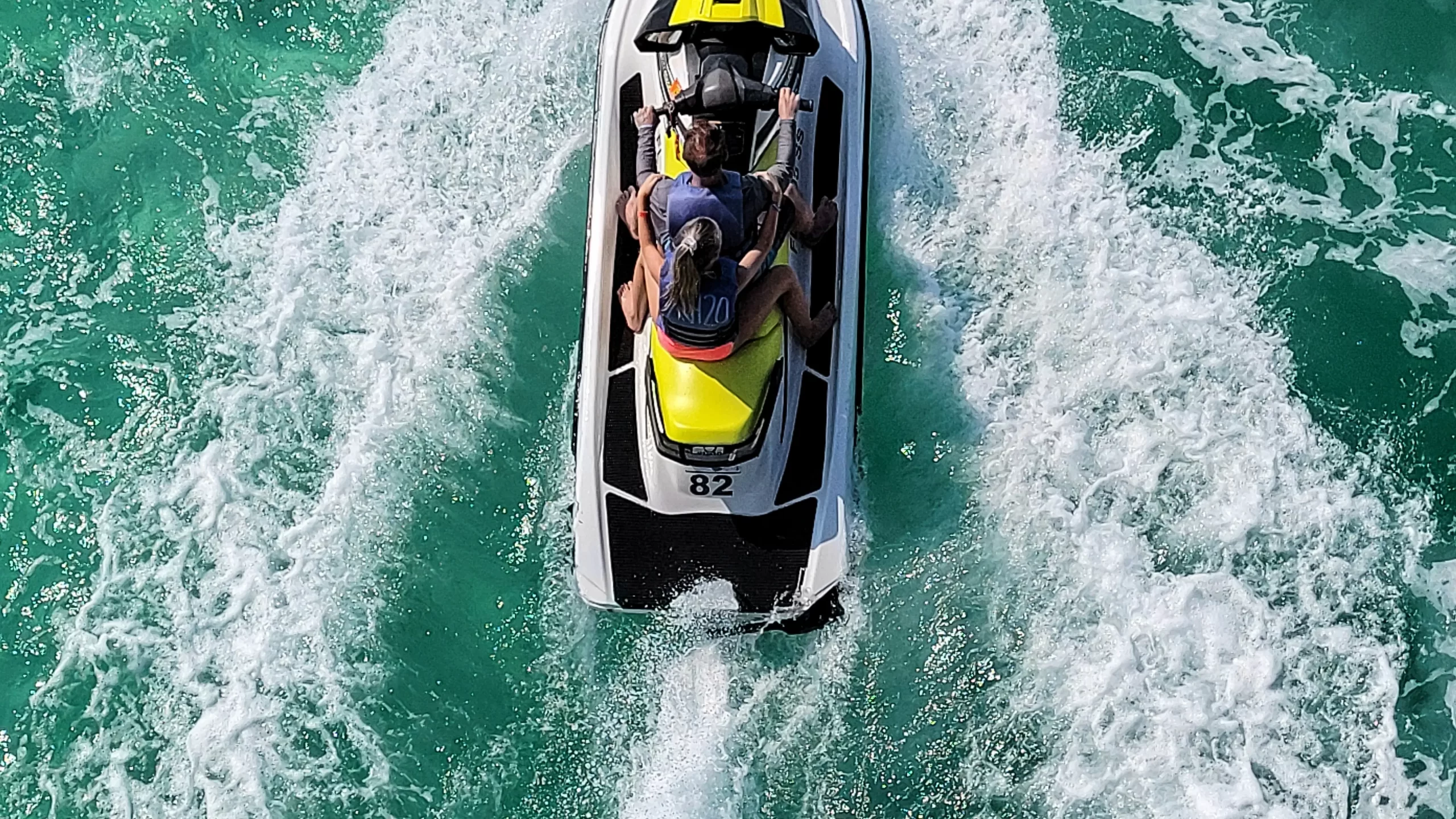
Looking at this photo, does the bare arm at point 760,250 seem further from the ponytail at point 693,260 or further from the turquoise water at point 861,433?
the turquoise water at point 861,433

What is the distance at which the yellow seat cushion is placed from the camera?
5.57m

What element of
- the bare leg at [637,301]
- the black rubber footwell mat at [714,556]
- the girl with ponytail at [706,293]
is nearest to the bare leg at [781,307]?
the girl with ponytail at [706,293]

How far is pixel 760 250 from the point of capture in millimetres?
5762

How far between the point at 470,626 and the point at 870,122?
374 centimetres

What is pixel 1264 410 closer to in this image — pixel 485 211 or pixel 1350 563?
pixel 1350 563

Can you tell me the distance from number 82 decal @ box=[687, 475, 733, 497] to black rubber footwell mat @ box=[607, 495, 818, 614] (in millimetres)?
124

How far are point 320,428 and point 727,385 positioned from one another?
2.71 metres

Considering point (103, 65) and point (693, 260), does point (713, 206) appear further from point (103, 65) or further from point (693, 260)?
point (103, 65)

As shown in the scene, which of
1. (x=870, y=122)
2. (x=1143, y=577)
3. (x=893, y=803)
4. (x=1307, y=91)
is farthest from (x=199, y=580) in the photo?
(x=1307, y=91)

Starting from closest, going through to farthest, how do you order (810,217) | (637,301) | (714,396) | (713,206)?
(713,206)
(714,396)
(637,301)
(810,217)

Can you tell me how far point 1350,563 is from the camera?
6.65m

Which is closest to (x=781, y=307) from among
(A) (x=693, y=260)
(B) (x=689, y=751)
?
(A) (x=693, y=260)

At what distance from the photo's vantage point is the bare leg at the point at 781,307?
5664mm

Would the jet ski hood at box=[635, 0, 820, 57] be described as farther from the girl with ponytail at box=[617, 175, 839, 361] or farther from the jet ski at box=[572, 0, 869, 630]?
the girl with ponytail at box=[617, 175, 839, 361]
